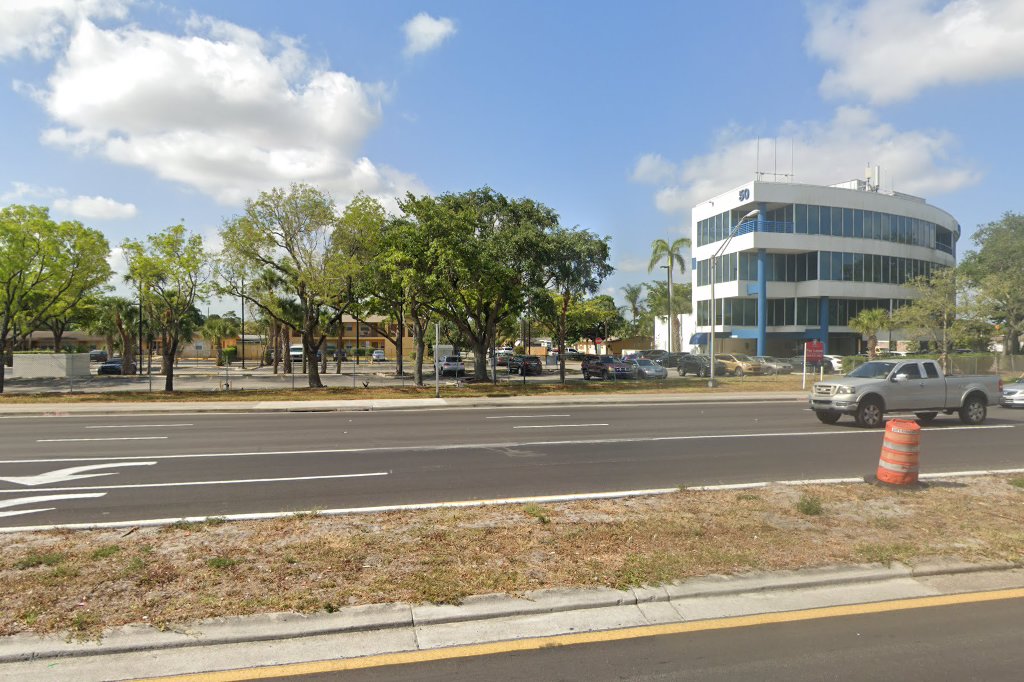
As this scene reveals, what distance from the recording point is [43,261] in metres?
27.3

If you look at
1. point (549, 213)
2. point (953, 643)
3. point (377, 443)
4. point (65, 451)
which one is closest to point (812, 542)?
point (953, 643)

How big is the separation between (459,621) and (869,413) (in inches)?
553

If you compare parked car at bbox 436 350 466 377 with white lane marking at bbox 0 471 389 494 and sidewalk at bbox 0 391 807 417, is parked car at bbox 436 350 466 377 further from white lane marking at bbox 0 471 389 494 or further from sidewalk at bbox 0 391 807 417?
white lane marking at bbox 0 471 389 494

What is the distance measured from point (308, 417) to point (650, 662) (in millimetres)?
17458

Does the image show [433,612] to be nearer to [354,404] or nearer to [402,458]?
[402,458]

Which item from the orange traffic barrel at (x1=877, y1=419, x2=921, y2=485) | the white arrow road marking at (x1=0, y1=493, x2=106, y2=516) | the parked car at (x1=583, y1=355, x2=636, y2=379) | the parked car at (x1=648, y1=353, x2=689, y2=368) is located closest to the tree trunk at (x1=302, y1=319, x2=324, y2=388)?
the parked car at (x1=583, y1=355, x2=636, y2=379)

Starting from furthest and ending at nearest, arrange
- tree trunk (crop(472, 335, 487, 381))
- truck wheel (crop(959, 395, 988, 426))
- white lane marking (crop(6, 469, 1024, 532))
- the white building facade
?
the white building facade
tree trunk (crop(472, 335, 487, 381))
truck wheel (crop(959, 395, 988, 426))
white lane marking (crop(6, 469, 1024, 532))

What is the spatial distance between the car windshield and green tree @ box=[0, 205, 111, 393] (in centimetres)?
3114

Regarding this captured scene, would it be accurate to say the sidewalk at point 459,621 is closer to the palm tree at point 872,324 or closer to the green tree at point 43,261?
the green tree at point 43,261

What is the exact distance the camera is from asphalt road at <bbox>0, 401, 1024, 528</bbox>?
8320mm

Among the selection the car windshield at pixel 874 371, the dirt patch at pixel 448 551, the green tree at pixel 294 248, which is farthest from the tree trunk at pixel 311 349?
the dirt patch at pixel 448 551

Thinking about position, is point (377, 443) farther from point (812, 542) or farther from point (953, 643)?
point (953, 643)

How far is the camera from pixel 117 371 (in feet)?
143

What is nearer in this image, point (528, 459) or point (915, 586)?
point (915, 586)
